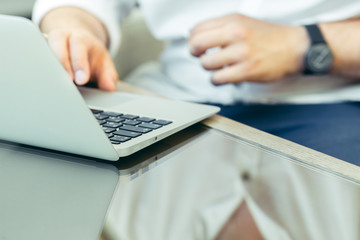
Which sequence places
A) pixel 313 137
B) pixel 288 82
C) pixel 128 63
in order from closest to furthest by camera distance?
pixel 313 137 → pixel 288 82 → pixel 128 63

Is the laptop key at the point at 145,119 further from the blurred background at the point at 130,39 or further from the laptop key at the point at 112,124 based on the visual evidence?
the blurred background at the point at 130,39

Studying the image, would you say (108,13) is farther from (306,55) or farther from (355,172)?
(355,172)

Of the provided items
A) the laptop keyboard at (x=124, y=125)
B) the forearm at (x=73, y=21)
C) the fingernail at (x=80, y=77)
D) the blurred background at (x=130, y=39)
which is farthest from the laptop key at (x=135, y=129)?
the blurred background at (x=130, y=39)

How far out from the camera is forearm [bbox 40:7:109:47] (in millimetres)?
439

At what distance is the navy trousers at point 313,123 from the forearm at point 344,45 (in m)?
0.04

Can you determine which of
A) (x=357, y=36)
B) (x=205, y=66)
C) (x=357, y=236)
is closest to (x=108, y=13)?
(x=205, y=66)

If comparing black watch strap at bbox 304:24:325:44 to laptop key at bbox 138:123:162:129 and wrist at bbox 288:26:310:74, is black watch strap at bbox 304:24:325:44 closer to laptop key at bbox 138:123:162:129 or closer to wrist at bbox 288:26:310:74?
wrist at bbox 288:26:310:74

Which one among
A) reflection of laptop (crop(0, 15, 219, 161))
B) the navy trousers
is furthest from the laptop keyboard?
the navy trousers

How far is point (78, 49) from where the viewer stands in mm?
351

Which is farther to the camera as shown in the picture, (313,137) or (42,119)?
(313,137)

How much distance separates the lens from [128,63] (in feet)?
2.56

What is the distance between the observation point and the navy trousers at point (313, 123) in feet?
1.07

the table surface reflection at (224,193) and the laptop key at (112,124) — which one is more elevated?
the laptop key at (112,124)

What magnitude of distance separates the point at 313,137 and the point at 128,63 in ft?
1.68
